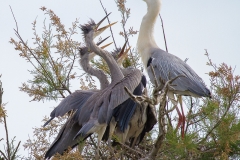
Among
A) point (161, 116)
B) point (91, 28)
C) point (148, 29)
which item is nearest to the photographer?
point (161, 116)

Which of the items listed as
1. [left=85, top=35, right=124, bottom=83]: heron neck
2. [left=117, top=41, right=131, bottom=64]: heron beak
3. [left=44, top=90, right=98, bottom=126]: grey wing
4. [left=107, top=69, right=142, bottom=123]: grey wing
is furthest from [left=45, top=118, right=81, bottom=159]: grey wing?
[left=117, top=41, right=131, bottom=64]: heron beak

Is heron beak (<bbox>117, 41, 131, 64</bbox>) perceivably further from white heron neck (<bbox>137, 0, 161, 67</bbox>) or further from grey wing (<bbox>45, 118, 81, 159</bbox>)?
grey wing (<bbox>45, 118, 81, 159</bbox>)

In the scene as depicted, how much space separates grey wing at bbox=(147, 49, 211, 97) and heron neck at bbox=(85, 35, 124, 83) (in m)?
0.37

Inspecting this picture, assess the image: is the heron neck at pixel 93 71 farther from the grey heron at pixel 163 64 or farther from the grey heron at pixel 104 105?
the grey heron at pixel 163 64

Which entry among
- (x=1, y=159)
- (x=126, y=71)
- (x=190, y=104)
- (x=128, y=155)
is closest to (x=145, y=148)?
(x=128, y=155)

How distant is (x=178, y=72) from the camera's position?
5.78m

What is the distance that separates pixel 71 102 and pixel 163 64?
119cm

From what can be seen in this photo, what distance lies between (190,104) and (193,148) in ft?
3.89

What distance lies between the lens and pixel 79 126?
200 inches

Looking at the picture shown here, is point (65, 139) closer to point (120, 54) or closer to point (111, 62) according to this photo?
point (111, 62)

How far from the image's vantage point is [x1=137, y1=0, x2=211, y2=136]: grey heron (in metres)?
5.64

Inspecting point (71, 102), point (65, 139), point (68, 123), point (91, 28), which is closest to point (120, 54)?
point (91, 28)

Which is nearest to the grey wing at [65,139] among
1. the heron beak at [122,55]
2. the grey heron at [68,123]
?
the grey heron at [68,123]

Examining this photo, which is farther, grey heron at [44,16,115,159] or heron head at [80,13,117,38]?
heron head at [80,13,117,38]
